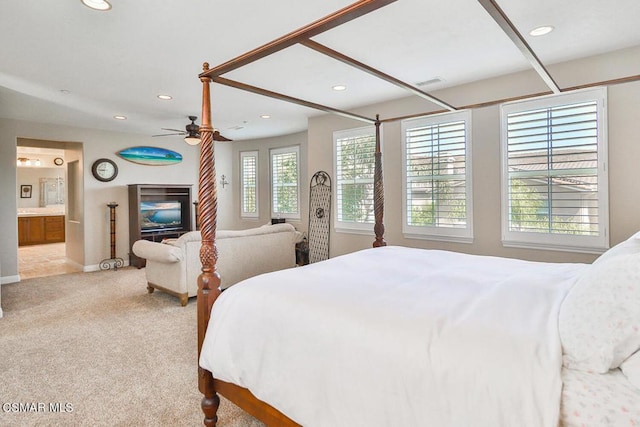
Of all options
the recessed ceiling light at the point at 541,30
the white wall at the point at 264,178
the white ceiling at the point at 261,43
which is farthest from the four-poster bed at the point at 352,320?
the white wall at the point at 264,178

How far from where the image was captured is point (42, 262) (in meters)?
6.93

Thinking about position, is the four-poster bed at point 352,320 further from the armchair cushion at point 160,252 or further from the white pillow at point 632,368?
the armchair cushion at point 160,252

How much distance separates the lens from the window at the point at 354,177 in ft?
16.3

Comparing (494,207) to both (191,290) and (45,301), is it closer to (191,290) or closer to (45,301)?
(191,290)

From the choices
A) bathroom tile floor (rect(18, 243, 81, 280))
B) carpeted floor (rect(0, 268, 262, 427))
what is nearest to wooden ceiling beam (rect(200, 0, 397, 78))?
carpeted floor (rect(0, 268, 262, 427))

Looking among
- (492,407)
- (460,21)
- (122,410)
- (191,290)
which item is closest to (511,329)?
(492,407)

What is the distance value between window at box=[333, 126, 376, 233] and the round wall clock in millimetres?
4285

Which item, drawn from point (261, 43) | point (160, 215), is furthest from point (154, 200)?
point (261, 43)

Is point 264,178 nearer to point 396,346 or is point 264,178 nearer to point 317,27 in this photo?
point 317,27

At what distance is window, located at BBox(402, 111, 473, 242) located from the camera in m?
3.99

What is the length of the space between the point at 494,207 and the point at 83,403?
3.97 metres

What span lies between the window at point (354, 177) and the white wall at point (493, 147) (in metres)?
0.15

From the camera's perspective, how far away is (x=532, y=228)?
3535mm

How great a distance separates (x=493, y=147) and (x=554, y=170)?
0.63 metres
